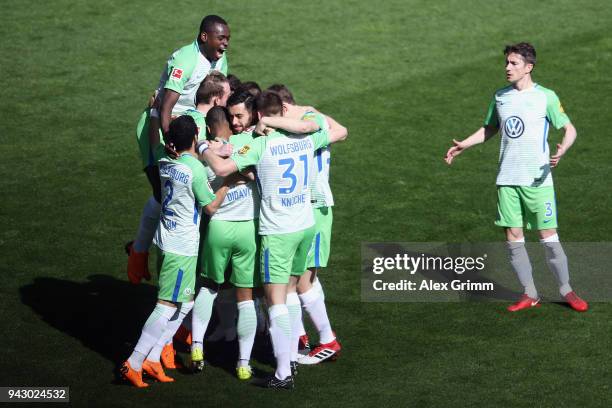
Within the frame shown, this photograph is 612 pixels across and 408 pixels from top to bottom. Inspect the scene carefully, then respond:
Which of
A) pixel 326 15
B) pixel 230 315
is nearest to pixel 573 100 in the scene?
pixel 326 15

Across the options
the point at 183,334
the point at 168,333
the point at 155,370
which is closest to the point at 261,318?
the point at 183,334

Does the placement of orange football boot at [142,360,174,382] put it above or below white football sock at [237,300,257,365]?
below

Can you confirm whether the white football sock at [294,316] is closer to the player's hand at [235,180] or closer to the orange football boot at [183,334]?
the player's hand at [235,180]

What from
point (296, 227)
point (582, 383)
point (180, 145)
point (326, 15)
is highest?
point (326, 15)

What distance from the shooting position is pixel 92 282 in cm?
1081

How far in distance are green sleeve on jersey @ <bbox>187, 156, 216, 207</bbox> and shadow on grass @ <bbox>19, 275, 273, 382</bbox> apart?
1.50m

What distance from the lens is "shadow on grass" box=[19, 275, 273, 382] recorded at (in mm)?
9315

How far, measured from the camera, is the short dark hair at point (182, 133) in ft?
27.2

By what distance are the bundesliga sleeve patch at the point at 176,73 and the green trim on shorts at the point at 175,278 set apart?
80.5 inches

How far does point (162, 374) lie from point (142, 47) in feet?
30.0

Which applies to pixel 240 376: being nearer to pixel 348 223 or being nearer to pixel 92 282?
pixel 92 282

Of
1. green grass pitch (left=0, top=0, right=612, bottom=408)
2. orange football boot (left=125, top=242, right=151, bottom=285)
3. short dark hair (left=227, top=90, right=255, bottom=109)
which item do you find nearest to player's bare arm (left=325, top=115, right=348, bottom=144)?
short dark hair (left=227, top=90, right=255, bottom=109)

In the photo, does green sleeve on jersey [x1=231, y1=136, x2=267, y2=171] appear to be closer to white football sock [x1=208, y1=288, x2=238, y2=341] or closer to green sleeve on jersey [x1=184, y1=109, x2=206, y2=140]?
green sleeve on jersey [x1=184, y1=109, x2=206, y2=140]

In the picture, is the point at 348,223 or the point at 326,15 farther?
the point at 326,15
